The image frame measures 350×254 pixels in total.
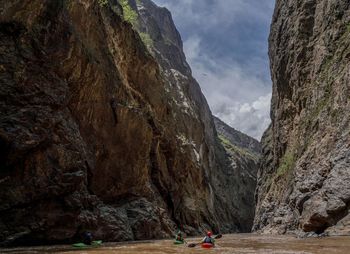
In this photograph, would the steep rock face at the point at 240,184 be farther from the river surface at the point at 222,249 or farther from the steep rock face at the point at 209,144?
the river surface at the point at 222,249

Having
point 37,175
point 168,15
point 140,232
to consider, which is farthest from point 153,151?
point 168,15

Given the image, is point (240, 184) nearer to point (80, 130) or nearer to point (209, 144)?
point (209, 144)

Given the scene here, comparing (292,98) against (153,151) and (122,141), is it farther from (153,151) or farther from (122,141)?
(122,141)

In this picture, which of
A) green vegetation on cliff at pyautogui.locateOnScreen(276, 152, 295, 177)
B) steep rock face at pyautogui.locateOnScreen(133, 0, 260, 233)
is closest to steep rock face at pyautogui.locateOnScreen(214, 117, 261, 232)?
steep rock face at pyautogui.locateOnScreen(133, 0, 260, 233)

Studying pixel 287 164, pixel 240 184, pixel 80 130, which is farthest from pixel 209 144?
pixel 80 130

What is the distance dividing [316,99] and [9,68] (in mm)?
A: 31504

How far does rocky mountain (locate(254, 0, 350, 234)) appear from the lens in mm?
29094

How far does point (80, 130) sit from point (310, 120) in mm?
25512

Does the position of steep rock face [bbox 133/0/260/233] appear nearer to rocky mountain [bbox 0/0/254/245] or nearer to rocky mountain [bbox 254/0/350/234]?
rocky mountain [bbox 254/0/350/234]

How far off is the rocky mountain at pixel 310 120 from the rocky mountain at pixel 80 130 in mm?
12756

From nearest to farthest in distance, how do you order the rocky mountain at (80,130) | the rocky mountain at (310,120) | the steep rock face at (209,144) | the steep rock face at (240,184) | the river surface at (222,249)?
the river surface at (222,249) → the rocky mountain at (80,130) → the rocky mountain at (310,120) → the steep rock face at (209,144) → the steep rock face at (240,184)

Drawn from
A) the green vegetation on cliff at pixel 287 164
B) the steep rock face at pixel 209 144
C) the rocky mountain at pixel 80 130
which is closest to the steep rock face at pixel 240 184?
the steep rock face at pixel 209 144

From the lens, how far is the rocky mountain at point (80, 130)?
890 inches

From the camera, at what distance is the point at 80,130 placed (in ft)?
97.3
